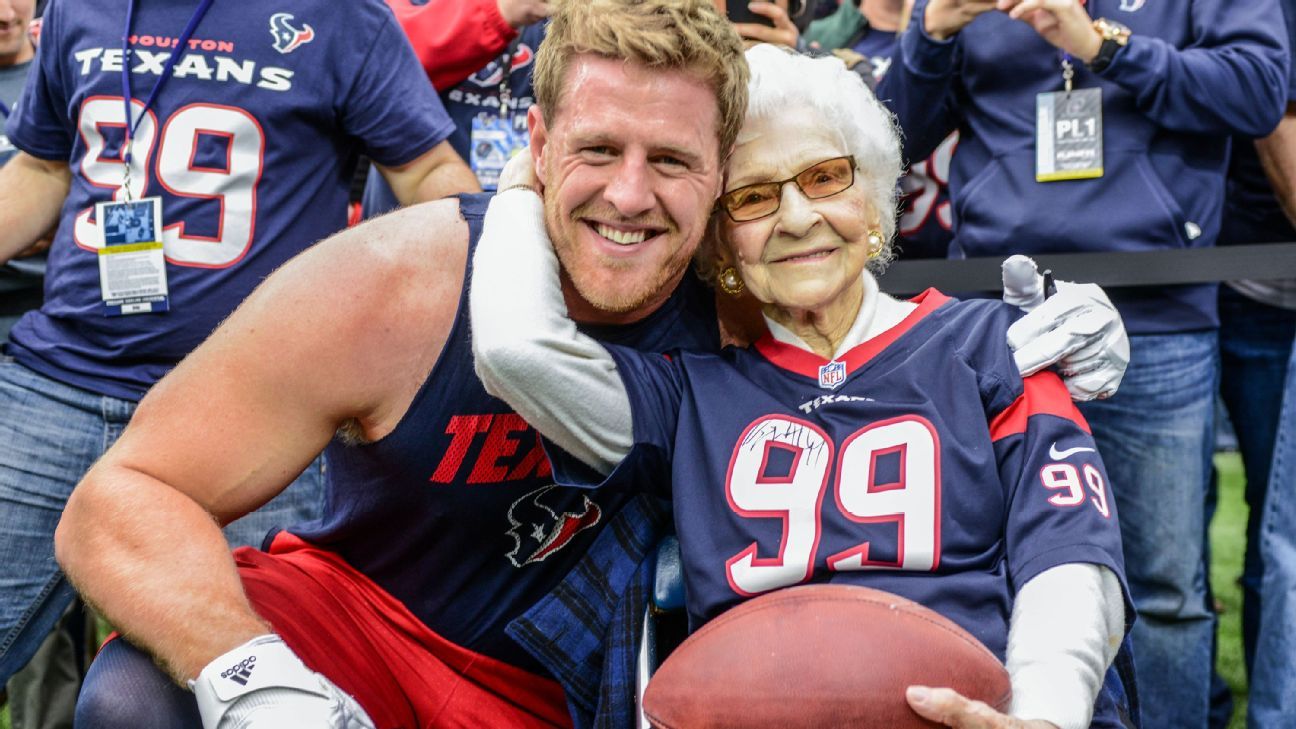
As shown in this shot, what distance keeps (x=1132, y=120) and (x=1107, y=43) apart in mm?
213

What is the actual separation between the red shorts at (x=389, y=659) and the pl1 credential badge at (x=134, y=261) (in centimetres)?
79

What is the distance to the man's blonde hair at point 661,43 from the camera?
7.45ft

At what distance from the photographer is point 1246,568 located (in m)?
3.81

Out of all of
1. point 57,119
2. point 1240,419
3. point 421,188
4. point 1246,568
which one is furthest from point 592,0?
point 1246,568

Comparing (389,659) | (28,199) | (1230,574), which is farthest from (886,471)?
(1230,574)

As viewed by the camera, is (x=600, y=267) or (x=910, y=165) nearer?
(x=600, y=267)

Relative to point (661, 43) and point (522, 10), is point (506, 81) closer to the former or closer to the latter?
point (522, 10)

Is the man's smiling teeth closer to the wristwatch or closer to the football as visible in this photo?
the football

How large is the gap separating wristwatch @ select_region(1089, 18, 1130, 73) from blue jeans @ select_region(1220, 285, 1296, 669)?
91cm

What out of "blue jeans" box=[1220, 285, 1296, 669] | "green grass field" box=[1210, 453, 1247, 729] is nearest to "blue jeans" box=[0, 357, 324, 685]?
"blue jeans" box=[1220, 285, 1296, 669]

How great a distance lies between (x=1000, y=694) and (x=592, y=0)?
4.27ft

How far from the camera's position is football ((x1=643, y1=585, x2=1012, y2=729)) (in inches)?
70.0

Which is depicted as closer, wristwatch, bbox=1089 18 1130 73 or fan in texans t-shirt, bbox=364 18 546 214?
wristwatch, bbox=1089 18 1130 73

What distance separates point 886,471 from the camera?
2178 mm
